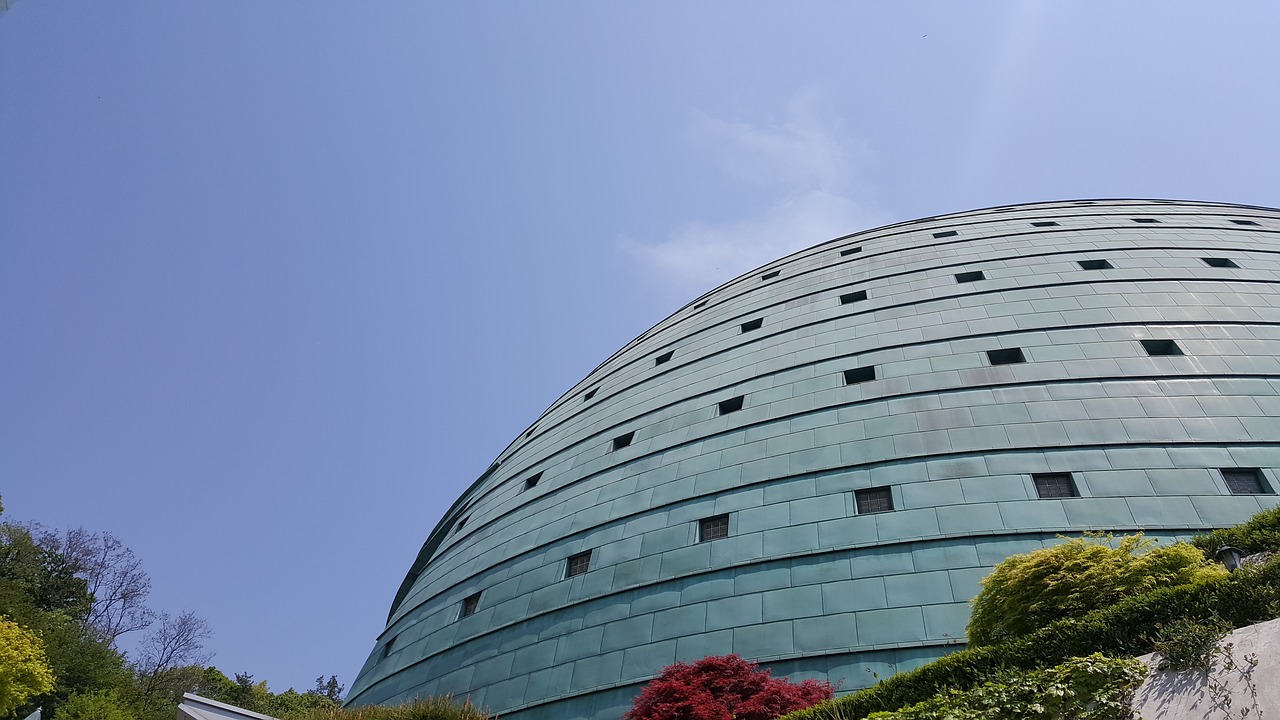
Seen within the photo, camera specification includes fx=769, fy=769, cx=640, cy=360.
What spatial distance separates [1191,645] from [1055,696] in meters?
1.02

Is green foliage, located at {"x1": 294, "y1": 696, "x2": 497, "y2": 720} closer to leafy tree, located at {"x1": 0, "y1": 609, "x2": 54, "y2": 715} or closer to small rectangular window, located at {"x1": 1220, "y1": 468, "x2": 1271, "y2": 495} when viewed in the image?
small rectangular window, located at {"x1": 1220, "y1": 468, "x2": 1271, "y2": 495}

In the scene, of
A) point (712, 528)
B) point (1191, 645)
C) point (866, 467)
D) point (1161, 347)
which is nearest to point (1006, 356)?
point (1161, 347)

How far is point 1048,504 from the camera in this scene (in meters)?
12.3

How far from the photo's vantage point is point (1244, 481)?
483 inches

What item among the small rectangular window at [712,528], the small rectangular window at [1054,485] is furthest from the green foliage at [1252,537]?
the small rectangular window at [712,528]

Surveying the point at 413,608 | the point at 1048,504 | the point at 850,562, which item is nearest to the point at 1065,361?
the point at 1048,504

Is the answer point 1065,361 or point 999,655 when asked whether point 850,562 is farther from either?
point 1065,361

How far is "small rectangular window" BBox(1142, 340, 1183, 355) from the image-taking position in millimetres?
15286

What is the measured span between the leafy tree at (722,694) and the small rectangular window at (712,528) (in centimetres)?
404

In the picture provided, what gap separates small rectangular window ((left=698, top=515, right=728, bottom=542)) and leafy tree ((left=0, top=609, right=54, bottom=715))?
59.7ft

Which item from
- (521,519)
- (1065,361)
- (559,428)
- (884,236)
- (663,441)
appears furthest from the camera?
(884,236)

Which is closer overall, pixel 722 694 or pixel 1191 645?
pixel 1191 645

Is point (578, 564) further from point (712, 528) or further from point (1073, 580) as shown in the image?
point (1073, 580)

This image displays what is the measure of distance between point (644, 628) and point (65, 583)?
29.9m
